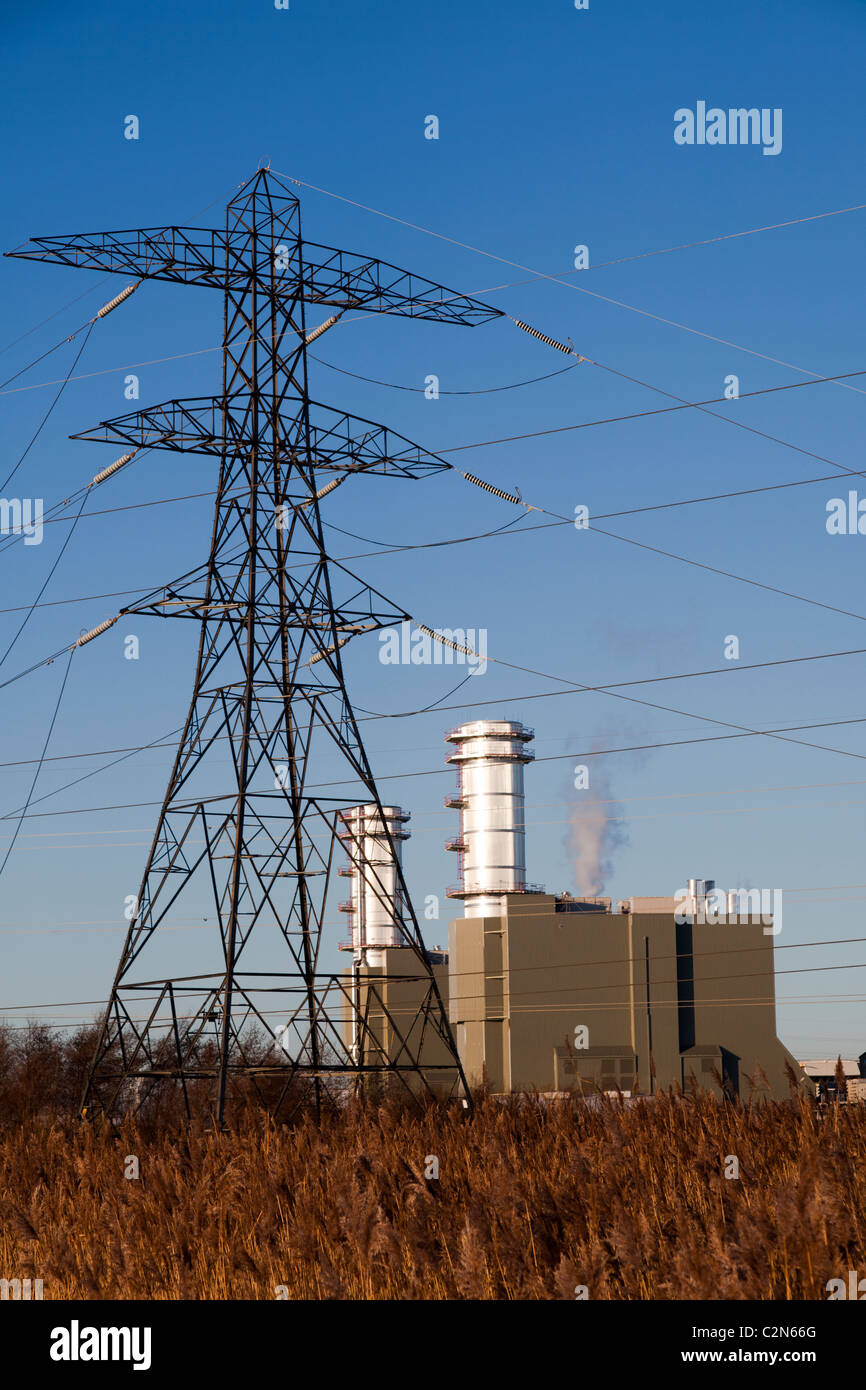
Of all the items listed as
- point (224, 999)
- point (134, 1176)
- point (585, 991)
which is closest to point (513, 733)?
point (585, 991)

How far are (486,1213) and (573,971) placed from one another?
199 ft

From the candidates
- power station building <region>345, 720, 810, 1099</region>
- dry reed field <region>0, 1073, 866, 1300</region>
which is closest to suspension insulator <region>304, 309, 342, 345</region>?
dry reed field <region>0, 1073, 866, 1300</region>

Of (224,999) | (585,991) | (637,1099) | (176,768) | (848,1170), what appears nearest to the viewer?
(848,1170)

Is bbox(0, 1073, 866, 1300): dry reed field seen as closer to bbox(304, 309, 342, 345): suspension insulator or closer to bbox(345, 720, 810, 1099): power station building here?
bbox(304, 309, 342, 345): suspension insulator

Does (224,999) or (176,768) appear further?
(176,768)

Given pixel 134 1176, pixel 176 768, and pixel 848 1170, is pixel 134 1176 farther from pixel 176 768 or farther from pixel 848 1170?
pixel 176 768

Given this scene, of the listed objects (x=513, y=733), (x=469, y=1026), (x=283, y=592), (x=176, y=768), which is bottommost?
(x=469, y=1026)

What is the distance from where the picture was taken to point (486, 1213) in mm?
9352

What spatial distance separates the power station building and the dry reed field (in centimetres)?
5213

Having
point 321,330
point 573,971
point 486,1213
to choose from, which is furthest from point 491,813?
point 486,1213

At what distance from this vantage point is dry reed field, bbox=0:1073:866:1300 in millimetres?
7496

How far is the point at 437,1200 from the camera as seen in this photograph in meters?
10.4

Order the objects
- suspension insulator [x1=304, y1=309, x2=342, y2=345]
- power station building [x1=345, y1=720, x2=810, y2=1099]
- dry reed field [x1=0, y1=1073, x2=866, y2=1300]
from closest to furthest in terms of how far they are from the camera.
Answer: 1. dry reed field [x1=0, y1=1073, x2=866, y2=1300]
2. suspension insulator [x1=304, y1=309, x2=342, y2=345]
3. power station building [x1=345, y1=720, x2=810, y2=1099]
